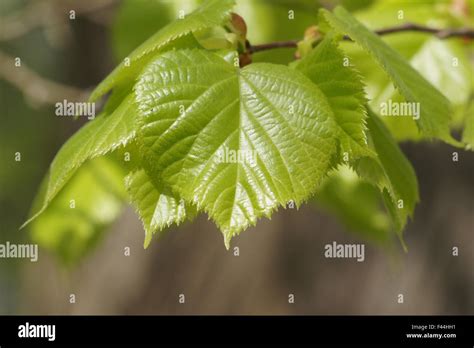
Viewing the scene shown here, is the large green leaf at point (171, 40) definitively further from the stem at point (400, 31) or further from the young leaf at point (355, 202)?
the young leaf at point (355, 202)

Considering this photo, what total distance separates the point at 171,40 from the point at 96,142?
135 millimetres

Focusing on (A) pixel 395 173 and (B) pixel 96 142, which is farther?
(A) pixel 395 173

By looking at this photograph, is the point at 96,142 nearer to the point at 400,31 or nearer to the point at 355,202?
the point at 400,31

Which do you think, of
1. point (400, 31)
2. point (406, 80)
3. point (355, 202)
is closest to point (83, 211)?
point (355, 202)

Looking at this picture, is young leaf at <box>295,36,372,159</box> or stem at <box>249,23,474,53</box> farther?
stem at <box>249,23,474,53</box>

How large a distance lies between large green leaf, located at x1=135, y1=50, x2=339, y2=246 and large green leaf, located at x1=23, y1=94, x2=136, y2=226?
28 mm

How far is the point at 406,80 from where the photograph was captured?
0.82 metres

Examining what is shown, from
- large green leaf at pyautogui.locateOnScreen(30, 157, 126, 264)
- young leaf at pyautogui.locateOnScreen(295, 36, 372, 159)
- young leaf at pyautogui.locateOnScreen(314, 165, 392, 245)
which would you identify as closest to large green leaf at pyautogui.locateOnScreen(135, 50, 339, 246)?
young leaf at pyautogui.locateOnScreen(295, 36, 372, 159)

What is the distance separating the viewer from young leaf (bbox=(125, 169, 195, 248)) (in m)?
0.70

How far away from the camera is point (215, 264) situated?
2.71 metres

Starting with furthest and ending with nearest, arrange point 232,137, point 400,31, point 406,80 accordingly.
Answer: point 400,31 < point 406,80 < point 232,137

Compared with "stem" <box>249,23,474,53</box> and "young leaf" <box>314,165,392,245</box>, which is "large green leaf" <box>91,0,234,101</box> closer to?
"stem" <box>249,23,474,53</box>

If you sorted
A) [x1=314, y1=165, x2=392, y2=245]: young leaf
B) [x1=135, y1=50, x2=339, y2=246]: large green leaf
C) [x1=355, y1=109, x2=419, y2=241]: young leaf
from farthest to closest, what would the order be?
1. [x1=314, y1=165, x2=392, y2=245]: young leaf
2. [x1=355, y1=109, x2=419, y2=241]: young leaf
3. [x1=135, y1=50, x2=339, y2=246]: large green leaf

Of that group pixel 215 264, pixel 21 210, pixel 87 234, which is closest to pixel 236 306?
pixel 215 264
